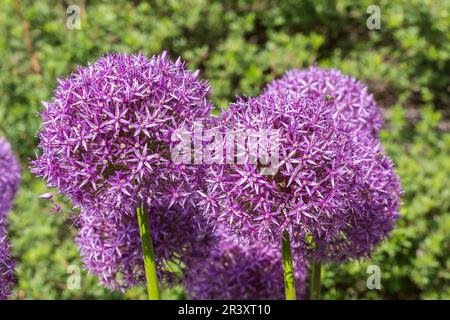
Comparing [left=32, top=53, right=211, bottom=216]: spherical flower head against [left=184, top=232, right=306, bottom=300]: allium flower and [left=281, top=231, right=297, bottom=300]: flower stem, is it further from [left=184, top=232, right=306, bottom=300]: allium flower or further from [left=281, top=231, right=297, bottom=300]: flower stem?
[left=184, top=232, right=306, bottom=300]: allium flower

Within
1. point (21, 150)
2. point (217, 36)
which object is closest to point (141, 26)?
point (217, 36)

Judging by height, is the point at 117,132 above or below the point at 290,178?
above

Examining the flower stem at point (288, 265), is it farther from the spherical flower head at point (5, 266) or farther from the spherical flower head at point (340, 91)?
the spherical flower head at point (5, 266)

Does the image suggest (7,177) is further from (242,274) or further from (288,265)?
(288,265)

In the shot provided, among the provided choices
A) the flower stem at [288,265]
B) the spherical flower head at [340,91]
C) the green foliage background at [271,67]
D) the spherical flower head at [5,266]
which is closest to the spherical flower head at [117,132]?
the spherical flower head at [5,266]

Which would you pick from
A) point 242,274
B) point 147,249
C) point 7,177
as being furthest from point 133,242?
point 7,177

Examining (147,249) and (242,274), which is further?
(242,274)

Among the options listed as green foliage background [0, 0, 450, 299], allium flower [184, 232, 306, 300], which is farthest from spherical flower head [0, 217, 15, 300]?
green foliage background [0, 0, 450, 299]
